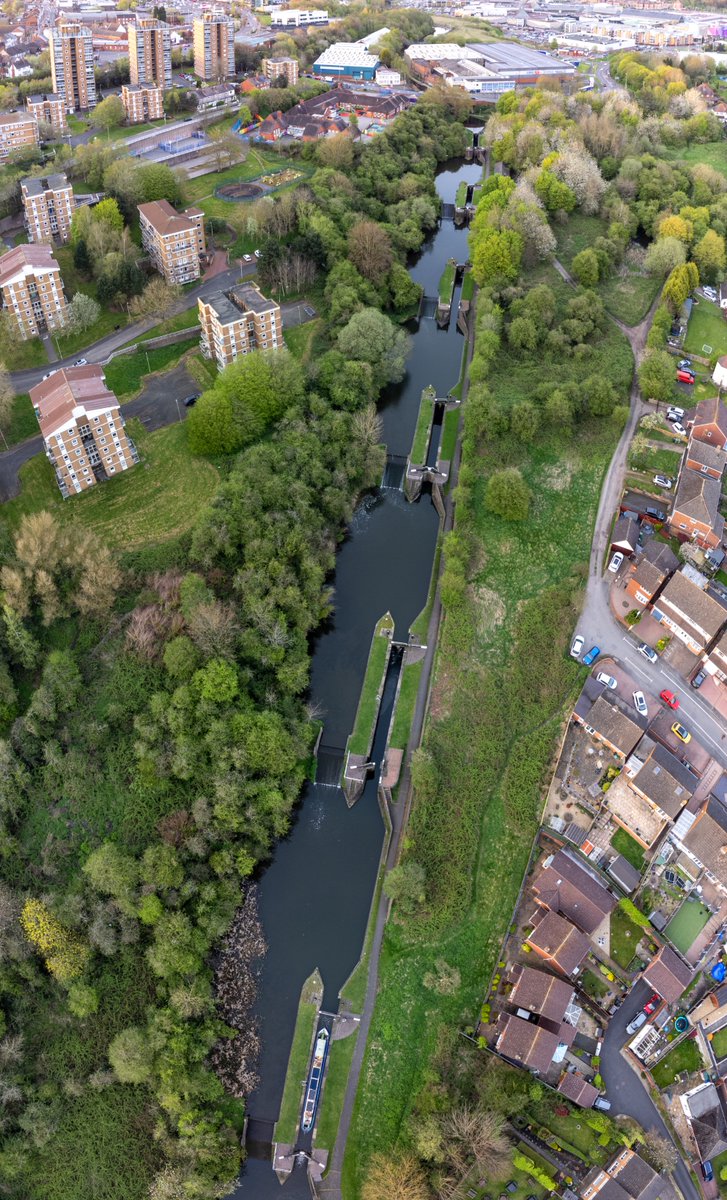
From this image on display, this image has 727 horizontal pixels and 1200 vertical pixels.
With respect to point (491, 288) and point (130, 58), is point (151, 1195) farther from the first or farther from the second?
point (130, 58)

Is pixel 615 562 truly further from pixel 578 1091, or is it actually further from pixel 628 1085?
pixel 578 1091

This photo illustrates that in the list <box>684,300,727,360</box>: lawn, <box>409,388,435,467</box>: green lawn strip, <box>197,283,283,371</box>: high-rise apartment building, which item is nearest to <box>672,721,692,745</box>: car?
<box>409,388,435,467</box>: green lawn strip

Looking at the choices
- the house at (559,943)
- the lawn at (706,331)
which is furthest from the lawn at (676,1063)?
the lawn at (706,331)

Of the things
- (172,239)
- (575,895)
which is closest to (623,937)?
(575,895)

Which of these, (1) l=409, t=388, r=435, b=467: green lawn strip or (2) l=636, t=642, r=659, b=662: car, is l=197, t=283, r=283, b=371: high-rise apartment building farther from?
(2) l=636, t=642, r=659, b=662: car

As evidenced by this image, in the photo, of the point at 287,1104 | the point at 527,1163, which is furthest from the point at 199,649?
the point at 527,1163

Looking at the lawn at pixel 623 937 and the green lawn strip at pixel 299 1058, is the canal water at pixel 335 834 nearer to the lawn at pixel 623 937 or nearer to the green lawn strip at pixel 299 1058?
the green lawn strip at pixel 299 1058
